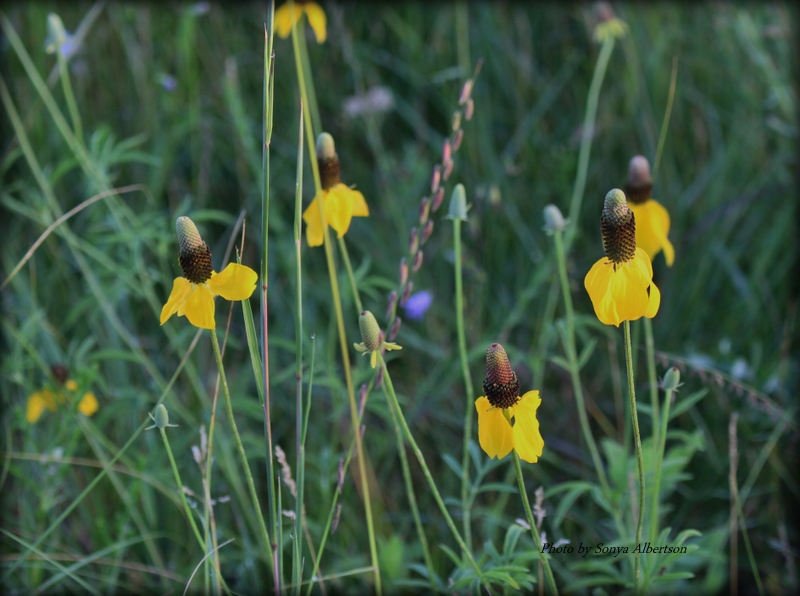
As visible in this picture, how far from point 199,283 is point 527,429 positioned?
538 mm

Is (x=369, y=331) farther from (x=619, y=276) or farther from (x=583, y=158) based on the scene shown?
(x=583, y=158)

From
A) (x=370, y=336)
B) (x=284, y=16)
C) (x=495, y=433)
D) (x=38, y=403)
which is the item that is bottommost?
(x=38, y=403)

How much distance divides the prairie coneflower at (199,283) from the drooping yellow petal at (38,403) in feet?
→ 2.87

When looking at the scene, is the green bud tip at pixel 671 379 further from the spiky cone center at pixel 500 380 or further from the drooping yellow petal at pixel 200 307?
the drooping yellow petal at pixel 200 307

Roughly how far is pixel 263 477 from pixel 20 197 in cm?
149

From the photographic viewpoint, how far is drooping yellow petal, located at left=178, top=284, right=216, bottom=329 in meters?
1.09

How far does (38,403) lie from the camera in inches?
73.0

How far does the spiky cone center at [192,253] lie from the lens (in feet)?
3.62

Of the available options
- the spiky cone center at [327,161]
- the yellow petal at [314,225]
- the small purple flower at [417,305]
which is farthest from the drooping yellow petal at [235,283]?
the small purple flower at [417,305]

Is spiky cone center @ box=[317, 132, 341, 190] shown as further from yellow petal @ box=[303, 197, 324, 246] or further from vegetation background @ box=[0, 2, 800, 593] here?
vegetation background @ box=[0, 2, 800, 593]

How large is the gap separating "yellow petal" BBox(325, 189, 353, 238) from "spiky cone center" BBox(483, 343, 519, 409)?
45cm

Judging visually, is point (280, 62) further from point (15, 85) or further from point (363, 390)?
point (363, 390)

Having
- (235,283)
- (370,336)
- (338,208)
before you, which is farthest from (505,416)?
(338,208)

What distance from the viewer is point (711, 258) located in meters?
2.34
